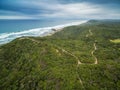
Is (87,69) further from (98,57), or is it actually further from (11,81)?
(11,81)

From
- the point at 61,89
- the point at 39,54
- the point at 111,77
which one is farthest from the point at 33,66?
the point at 111,77

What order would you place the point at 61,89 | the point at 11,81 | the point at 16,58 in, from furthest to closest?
the point at 16,58 → the point at 11,81 → the point at 61,89

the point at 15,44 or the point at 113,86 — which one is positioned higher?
the point at 15,44

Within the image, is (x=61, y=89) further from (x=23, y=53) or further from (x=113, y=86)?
(x=23, y=53)

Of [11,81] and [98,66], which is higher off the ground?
[98,66]

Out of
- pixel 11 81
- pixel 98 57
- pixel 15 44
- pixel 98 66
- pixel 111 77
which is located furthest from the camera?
pixel 15 44

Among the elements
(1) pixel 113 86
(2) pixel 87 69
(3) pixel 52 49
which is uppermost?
(3) pixel 52 49

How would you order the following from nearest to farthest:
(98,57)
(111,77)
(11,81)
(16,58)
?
(111,77) → (11,81) → (98,57) → (16,58)

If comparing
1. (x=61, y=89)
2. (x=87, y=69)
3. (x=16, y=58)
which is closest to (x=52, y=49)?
(x=16, y=58)

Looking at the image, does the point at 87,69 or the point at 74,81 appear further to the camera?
the point at 87,69
